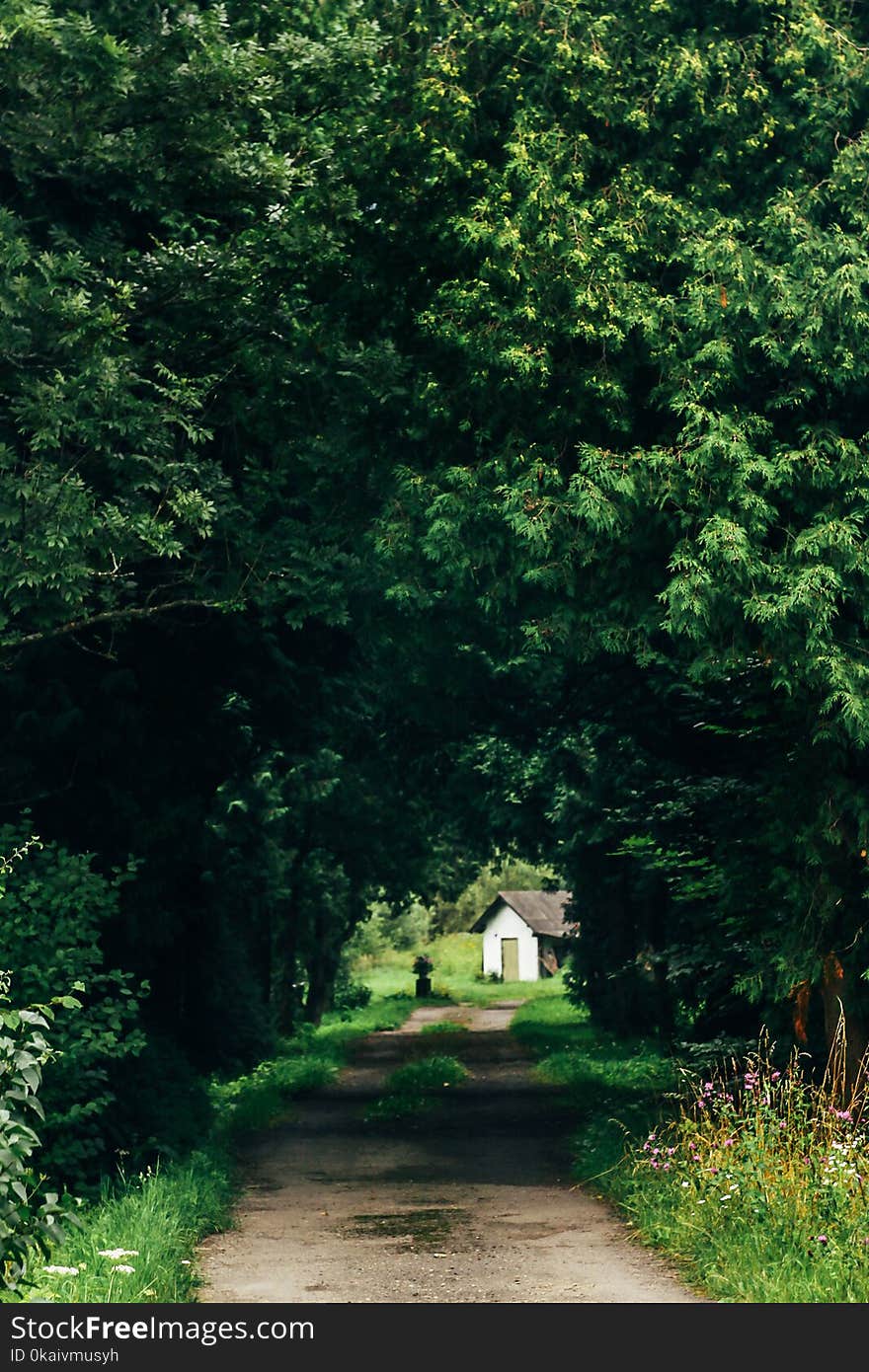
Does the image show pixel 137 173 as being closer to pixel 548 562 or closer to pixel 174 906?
pixel 548 562

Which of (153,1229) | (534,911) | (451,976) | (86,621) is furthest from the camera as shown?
(451,976)

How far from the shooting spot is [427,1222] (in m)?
11.9

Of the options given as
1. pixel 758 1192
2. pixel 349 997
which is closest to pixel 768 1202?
pixel 758 1192

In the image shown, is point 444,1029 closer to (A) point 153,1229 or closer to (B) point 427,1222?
(B) point 427,1222

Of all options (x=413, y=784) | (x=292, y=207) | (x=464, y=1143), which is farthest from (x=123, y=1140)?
(x=413, y=784)

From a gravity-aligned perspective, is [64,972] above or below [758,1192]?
above

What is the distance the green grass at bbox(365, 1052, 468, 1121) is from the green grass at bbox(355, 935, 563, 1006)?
35864 millimetres

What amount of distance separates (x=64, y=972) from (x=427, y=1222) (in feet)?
11.1

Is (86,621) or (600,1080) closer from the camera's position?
(86,621)

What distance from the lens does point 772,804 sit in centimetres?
1258

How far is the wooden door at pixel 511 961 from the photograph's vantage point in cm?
8900

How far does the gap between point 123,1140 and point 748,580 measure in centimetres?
701

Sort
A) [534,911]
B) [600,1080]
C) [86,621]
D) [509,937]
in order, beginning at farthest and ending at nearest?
[509,937] < [534,911] < [600,1080] < [86,621]

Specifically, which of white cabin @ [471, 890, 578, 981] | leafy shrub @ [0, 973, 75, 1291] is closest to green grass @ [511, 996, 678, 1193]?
leafy shrub @ [0, 973, 75, 1291]
